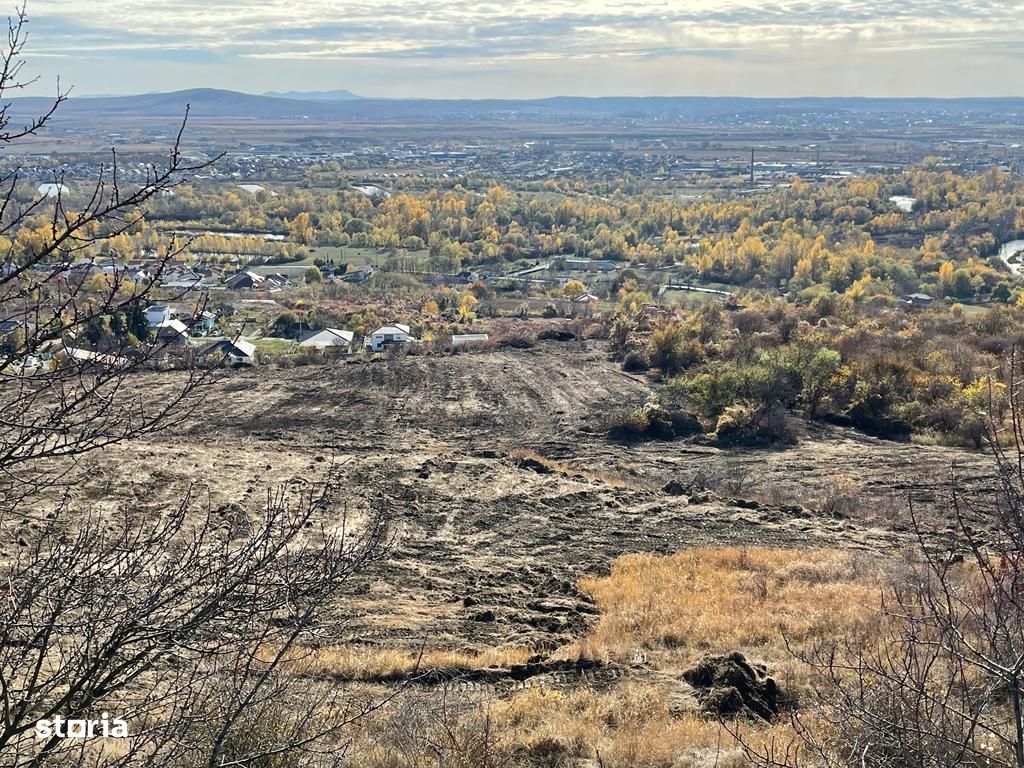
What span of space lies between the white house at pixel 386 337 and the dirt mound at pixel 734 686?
130 feet

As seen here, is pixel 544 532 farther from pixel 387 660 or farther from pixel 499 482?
pixel 387 660

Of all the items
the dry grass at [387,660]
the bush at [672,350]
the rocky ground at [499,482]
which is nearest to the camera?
the dry grass at [387,660]

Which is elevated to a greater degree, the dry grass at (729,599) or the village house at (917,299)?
the dry grass at (729,599)

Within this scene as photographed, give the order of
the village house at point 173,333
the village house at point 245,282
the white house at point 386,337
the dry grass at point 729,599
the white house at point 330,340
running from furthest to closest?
the village house at point 245,282 → the white house at point 386,337 → the white house at point 330,340 → the dry grass at point 729,599 → the village house at point 173,333

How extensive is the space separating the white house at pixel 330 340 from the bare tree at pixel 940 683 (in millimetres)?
38012

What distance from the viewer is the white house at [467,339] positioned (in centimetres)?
4469

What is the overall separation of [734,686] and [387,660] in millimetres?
3688

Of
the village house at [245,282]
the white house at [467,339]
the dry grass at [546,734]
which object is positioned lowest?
the village house at [245,282]

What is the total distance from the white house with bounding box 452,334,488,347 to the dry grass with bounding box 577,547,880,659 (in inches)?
1119

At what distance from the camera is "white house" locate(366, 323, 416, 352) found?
49.2 m

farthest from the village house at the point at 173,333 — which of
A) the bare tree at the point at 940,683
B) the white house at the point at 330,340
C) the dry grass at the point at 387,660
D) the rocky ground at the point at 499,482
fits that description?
the white house at the point at 330,340

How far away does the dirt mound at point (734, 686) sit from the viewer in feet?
29.5

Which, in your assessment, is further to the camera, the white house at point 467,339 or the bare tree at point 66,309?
the white house at point 467,339

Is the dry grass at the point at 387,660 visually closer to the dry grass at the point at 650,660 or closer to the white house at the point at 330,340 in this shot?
the dry grass at the point at 650,660
